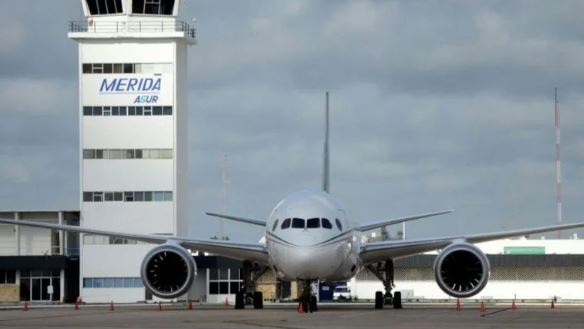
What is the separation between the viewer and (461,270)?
4444 centimetres

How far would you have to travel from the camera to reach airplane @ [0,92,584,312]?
4062 cm

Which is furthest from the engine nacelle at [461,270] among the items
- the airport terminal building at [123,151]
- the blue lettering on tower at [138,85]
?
the blue lettering on tower at [138,85]

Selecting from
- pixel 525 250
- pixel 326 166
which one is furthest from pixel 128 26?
pixel 525 250

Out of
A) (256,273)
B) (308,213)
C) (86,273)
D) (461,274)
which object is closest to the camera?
(308,213)

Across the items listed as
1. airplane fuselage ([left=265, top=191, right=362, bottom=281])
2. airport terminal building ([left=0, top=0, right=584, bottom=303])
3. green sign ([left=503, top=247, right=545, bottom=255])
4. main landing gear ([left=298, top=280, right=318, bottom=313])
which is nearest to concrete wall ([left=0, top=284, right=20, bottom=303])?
airport terminal building ([left=0, top=0, right=584, bottom=303])

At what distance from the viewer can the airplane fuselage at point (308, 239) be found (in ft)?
132

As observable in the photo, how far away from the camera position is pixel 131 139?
82438 mm

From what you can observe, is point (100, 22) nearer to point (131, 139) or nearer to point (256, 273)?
point (131, 139)

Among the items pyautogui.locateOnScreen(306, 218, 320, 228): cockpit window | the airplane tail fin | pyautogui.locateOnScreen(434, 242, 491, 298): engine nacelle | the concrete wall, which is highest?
the airplane tail fin

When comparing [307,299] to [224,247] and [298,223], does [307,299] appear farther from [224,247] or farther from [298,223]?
[224,247]

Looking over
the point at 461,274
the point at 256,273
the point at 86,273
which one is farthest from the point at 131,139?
the point at 461,274

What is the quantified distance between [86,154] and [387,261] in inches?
1479

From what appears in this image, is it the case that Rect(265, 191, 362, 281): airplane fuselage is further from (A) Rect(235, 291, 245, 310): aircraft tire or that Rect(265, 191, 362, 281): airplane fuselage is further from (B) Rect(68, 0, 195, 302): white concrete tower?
(B) Rect(68, 0, 195, 302): white concrete tower

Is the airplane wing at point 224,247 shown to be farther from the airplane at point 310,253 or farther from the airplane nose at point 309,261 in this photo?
the airplane nose at point 309,261
